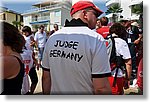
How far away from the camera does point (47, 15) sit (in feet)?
5.61

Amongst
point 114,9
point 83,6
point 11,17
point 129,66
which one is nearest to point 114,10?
point 114,9

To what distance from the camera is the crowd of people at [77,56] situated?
1357mm

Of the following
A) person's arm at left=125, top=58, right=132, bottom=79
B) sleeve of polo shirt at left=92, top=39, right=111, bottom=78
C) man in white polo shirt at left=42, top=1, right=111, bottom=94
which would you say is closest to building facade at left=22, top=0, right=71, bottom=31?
man in white polo shirt at left=42, top=1, right=111, bottom=94

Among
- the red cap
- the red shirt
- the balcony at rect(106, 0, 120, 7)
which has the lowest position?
the red shirt

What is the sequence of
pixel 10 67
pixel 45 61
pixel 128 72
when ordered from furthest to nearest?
pixel 128 72
pixel 45 61
pixel 10 67

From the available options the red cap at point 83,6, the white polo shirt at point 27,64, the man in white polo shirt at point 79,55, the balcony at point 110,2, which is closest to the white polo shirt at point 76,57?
the man in white polo shirt at point 79,55

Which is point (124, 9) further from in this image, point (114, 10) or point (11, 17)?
point (11, 17)

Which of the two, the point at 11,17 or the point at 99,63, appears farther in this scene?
the point at 11,17

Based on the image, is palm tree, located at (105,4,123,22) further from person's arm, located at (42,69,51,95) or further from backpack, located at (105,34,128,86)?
person's arm, located at (42,69,51,95)

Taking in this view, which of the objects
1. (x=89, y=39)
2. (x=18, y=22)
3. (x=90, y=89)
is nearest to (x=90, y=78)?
(x=90, y=89)

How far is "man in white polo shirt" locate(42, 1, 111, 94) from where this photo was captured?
1.44 m

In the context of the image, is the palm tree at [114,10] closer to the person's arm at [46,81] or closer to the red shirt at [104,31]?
the red shirt at [104,31]

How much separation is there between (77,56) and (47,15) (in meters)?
0.42

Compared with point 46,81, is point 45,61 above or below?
above
